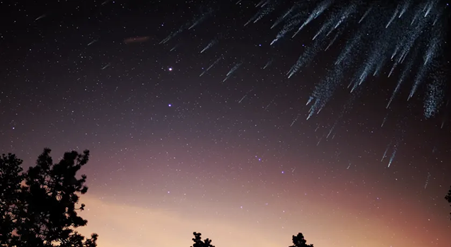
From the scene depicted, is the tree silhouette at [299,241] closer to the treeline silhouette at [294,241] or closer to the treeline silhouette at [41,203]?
the treeline silhouette at [294,241]

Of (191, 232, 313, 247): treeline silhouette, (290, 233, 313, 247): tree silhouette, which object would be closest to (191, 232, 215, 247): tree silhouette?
(191, 232, 313, 247): treeline silhouette

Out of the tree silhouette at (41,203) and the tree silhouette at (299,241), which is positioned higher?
the tree silhouette at (299,241)

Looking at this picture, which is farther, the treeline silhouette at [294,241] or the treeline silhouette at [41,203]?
the treeline silhouette at [294,241]

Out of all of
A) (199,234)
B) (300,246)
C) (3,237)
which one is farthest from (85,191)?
(300,246)

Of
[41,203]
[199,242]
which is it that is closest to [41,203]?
[41,203]

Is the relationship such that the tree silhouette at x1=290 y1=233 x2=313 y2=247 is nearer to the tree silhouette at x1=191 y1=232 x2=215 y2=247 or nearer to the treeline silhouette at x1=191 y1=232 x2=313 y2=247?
the treeline silhouette at x1=191 y1=232 x2=313 y2=247

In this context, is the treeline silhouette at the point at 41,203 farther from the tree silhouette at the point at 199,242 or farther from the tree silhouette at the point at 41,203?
the tree silhouette at the point at 199,242

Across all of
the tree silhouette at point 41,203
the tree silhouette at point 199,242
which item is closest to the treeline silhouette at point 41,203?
the tree silhouette at point 41,203

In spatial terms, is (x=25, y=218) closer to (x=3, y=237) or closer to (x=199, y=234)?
(x=3, y=237)

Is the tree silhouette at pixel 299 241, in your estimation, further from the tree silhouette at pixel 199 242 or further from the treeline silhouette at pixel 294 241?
the tree silhouette at pixel 199 242

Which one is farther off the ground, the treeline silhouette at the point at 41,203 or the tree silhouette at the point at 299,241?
the tree silhouette at the point at 299,241

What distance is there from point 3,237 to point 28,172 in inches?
120

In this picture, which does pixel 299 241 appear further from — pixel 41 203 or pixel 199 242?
pixel 41 203

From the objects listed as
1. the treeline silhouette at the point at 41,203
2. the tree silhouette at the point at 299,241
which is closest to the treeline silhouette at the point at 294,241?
the tree silhouette at the point at 299,241
